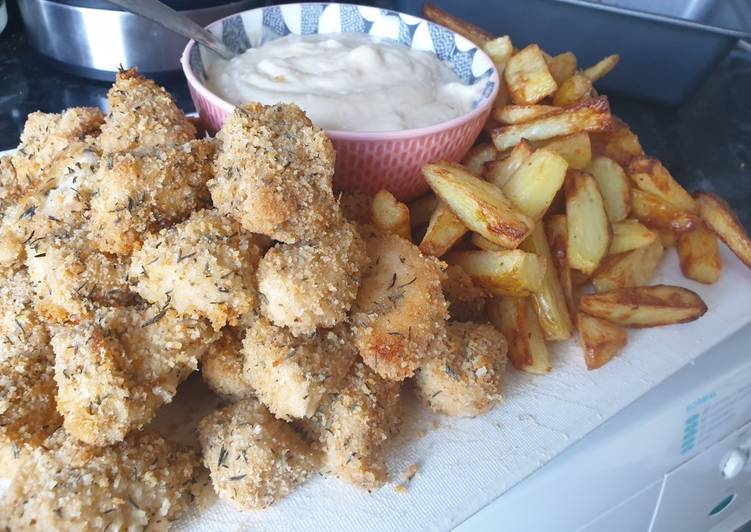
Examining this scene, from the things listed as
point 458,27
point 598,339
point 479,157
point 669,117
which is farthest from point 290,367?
point 669,117

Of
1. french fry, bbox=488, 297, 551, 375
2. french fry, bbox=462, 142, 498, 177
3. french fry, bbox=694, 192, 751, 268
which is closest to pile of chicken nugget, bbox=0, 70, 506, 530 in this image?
french fry, bbox=488, 297, 551, 375

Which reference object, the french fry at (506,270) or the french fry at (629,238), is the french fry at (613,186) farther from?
the french fry at (506,270)

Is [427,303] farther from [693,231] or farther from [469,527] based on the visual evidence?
[693,231]

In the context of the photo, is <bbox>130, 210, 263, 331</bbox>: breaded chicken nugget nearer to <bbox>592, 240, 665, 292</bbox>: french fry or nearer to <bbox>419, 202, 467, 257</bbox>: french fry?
<bbox>419, 202, 467, 257</bbox>: french fry

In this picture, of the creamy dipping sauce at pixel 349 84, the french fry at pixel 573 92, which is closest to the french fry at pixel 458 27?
the creamy dipping sauce at pixel 349 84

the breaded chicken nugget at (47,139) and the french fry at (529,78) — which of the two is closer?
the breaded chicken nugget at (47,139)

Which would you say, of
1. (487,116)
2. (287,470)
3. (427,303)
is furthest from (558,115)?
(287,470)
